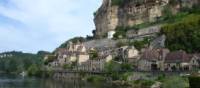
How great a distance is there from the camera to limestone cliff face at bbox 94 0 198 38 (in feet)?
368

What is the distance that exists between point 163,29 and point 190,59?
1712 centimetres

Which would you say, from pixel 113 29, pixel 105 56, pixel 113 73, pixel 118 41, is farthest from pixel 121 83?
pixel 113 29

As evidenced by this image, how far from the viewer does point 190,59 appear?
7481cm

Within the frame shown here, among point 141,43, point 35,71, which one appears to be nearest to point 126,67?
point 141,43

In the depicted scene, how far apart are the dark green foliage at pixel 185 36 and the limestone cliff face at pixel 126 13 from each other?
22.9 m

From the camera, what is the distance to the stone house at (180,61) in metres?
74.6

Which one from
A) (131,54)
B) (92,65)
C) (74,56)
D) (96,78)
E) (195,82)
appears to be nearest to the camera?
(195,82)

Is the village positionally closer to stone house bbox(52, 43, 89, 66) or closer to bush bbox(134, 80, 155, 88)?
stone house bbox(52, 43, 89, 66)

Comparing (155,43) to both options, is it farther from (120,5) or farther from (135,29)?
(120,5)

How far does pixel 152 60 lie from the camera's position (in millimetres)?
83250

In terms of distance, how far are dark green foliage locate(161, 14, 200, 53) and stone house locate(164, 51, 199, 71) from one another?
3.67 meters

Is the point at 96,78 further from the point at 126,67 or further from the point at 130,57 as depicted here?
the point at 130,57

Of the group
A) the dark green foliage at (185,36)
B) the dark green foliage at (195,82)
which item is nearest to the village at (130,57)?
the dark green foliage at (185,36)

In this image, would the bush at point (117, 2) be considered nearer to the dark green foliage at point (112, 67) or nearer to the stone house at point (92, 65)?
the stone house at point (92, 65)
